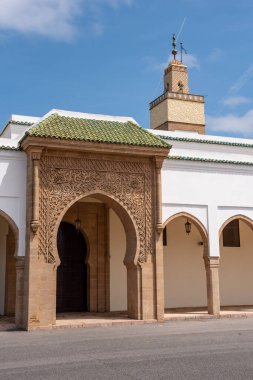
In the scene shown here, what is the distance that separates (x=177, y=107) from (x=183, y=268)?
46.4ft

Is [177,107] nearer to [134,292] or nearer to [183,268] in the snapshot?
[183,268]

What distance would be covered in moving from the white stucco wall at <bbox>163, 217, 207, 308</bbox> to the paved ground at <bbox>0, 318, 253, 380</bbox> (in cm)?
420

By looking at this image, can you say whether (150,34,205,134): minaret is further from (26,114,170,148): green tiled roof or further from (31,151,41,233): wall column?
(31,151,41,233): wall column

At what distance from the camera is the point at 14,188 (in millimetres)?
11734

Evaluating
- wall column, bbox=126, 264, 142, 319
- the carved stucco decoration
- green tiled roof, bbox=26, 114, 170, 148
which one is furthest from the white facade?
wall column, bbox=126, 264, 142, 319

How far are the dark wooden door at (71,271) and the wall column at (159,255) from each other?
118 inches

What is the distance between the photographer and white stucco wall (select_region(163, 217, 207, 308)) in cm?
1560

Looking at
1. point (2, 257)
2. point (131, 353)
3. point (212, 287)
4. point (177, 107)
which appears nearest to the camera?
point (131, 353)

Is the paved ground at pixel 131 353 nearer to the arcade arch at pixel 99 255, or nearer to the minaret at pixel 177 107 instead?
the arcade arch at pixel 99 255

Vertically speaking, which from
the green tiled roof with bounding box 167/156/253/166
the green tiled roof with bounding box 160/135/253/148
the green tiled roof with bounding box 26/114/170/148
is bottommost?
the green tiled roof with bounding box 167/156/253/166

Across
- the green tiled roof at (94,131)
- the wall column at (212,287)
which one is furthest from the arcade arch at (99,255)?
the wall column at (212,287)

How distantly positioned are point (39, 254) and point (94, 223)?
11.6 feet

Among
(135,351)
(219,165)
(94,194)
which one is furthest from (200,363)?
(219,165)

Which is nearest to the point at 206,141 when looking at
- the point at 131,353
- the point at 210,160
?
the point at 210,160
